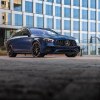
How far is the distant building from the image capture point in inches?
3076

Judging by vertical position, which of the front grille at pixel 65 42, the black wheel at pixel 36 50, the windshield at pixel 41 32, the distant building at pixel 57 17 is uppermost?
the distant building at pixel 57 17

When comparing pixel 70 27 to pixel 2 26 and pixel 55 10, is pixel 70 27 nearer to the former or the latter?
pixel 55 10

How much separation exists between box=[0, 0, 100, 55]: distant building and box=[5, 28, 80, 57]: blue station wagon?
53.2 meters

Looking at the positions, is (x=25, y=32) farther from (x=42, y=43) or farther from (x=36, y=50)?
(x=42, y=43)

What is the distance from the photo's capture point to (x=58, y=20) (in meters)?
91.9

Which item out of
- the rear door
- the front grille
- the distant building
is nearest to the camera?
the front grille

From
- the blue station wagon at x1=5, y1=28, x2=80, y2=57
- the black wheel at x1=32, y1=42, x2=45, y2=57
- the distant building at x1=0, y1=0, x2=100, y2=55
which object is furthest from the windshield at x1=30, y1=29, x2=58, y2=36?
the distant building at x1=0, y1=0, x2=100, y2=55

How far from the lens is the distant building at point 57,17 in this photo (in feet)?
256

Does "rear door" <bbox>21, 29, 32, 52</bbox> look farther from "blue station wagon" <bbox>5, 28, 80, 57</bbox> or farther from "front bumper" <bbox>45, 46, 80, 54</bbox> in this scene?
"front bumper" <bbox>45, 46, 80, 54</bbox>

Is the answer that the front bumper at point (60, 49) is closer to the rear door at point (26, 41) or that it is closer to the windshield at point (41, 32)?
the windshield at point (41, 32)

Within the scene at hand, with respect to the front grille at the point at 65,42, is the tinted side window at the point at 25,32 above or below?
above

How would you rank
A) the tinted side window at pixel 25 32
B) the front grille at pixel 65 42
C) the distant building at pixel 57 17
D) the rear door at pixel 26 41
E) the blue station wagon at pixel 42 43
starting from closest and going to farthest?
1. the blue station wagon at pixel 42 43
2. the front grille at pixel 65 42
3. the rear door at pixel 26 41
4. the tinted side window at pixel 25 32
5. the distant building at pixel 57 17

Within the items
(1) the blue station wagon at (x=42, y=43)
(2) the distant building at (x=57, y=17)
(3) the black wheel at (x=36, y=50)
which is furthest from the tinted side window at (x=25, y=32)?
(2) the distant building at (x=57, y=17)

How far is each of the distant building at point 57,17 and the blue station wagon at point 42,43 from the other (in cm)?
5319
